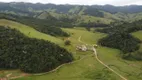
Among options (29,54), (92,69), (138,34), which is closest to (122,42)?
(138,34)

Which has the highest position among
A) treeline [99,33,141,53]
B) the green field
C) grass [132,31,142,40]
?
grass [132,31,142,40]

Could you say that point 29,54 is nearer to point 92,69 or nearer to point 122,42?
point 92,69

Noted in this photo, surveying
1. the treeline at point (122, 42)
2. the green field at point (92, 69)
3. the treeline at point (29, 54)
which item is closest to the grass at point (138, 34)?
the treeline at point (122, 42)

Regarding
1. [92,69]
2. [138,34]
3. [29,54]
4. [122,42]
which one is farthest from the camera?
[138,34]

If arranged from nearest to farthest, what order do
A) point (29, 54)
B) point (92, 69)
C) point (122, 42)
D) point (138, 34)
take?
point (92, 69), point (29, 54), point (122, 42), point (138, 34)

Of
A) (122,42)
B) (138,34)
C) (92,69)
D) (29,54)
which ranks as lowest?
(92,69)

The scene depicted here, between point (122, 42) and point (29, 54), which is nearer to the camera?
point (29, 54)

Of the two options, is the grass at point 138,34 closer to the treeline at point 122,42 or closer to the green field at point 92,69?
the treeline at point 122,42

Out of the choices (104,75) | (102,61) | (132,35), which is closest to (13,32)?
(102,61)

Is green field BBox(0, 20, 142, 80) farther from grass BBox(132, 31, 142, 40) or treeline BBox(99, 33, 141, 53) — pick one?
grass BBox(132, 31, 142, 40)

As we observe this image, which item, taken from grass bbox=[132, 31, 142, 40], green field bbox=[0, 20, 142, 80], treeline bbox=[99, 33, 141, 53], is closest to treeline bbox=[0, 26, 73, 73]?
green field bbox=[0, 20, 142, 80]
